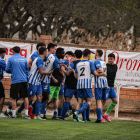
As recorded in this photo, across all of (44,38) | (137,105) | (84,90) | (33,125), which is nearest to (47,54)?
(84,90)

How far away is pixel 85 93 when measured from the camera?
9.38 metres

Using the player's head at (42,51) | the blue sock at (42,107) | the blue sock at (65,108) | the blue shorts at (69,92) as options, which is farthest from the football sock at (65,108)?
the player's head at (42,51)

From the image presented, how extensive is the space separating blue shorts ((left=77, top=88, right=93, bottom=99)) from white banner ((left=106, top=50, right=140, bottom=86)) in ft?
14.3

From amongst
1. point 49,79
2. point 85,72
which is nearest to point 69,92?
point 49,79

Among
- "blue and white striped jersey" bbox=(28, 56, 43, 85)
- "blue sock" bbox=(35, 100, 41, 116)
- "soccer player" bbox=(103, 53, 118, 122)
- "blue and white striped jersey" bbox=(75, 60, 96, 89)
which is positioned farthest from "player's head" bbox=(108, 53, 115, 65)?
"blue sock" bbox=(35, 100, 41, 116)

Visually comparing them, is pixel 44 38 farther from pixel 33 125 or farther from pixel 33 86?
pixel 33 125

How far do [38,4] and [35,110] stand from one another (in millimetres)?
15252

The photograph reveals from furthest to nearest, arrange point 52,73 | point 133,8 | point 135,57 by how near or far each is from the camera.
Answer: point 133,8 → point 135,57 → point 52,73

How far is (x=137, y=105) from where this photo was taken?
1391cm

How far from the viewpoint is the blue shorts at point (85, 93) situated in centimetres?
935

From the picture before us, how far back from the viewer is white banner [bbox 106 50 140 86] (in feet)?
44.9

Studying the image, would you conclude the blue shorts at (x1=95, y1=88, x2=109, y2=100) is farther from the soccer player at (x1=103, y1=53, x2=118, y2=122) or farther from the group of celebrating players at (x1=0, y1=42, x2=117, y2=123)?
the soccer player at (x1=103, y1=53, x2=118, y2=122)

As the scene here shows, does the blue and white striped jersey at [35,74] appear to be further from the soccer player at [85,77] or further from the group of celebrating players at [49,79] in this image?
the soccer player at [85,77]

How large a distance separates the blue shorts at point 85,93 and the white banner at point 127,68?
171 inches
